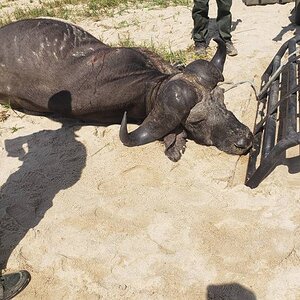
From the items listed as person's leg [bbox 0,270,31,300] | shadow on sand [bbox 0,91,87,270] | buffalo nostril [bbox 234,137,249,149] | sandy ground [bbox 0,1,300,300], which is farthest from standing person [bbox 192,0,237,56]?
person's leg [bbox 0,270,31,300]

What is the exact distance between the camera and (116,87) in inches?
186

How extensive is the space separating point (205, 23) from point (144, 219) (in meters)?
3.85

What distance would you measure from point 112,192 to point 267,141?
4.86 feet

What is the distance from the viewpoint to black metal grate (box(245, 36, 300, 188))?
11.4 ft

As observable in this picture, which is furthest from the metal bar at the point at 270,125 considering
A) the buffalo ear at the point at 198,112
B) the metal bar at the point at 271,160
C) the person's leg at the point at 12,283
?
the person's leg at the point at 12,283

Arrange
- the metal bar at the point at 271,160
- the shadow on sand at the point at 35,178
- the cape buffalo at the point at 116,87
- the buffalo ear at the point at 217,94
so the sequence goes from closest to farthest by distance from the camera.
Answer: the metal bar at the point at 271,160
the shadow on sand at the point at 35,178
the cape buffalo at the point at 116,87
the buffalo ear at the point at 217,94

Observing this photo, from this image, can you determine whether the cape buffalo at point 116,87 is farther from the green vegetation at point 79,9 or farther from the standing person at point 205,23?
the green vegetation at point 79,9

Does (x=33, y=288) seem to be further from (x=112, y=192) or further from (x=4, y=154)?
(x=4, y=154)

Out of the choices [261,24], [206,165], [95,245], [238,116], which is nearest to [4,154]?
[95,245]

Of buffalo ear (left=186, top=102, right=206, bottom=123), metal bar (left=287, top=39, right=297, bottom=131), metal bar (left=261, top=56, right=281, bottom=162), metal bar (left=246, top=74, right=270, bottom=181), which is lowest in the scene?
metal bar (left=246, top=74, right=270, bottom=181)

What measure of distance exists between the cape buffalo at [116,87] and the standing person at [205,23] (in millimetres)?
1365

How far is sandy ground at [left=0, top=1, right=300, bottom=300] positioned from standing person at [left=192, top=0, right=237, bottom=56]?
1479mm

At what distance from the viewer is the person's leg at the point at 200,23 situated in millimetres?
6145

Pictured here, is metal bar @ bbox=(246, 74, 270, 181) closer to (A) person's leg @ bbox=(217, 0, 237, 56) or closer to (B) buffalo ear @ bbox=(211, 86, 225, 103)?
(B) buffalo ear @ bbox=(211, 86, 225, 103)
